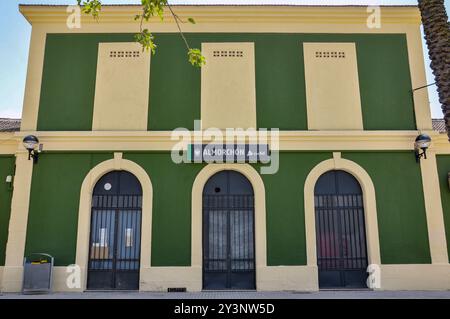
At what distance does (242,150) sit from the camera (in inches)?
462

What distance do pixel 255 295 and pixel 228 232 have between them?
74.6 inches

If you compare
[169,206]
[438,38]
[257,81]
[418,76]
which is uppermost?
[418,76]

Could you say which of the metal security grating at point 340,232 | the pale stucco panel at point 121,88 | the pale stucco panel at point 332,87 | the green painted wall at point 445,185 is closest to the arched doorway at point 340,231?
the metal security grating at point 340,232

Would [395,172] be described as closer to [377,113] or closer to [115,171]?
[377,113]

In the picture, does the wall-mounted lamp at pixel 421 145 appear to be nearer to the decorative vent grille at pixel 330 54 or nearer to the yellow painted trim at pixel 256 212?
the decorative vent grille at pixel 330 54

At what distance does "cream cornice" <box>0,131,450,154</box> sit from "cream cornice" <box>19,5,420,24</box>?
3444 mm

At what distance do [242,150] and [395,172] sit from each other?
429cm

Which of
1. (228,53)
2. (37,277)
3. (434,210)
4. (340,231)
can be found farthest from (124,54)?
(434,210)

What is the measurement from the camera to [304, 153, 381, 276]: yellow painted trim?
11.3 metres

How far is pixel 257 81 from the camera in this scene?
40.2 feet

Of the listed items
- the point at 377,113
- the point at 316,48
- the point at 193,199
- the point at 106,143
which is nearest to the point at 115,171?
the point at 106,143

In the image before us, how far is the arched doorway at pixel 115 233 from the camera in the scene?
11328 mm

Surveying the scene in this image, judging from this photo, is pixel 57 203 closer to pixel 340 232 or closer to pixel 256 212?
pixel 256 212
